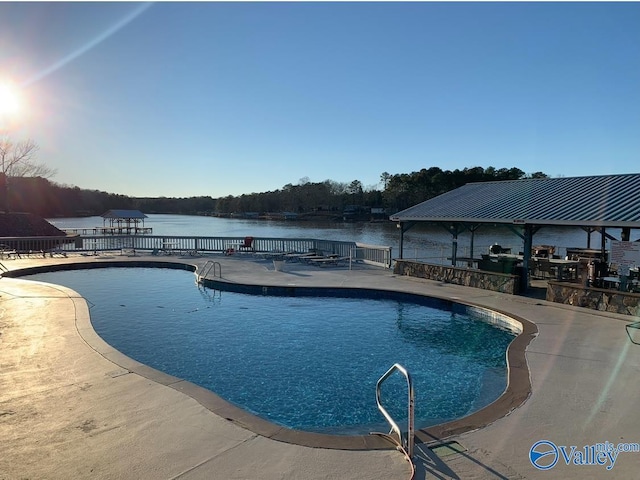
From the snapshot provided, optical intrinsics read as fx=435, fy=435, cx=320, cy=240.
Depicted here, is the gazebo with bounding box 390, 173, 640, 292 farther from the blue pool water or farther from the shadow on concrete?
the shadow on concrete

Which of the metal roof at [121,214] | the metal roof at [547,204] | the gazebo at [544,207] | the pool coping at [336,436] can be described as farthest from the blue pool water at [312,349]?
the metal roof at [121,214]

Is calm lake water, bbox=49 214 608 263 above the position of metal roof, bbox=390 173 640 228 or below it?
below

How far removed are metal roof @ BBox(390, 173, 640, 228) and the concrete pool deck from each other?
11.9 ft

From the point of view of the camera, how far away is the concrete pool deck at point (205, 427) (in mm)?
3217

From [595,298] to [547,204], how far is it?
292 cm

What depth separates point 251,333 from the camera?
8320 mm

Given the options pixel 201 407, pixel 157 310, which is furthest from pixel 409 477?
pixel 157 310

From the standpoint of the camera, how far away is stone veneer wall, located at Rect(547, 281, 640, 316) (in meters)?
8.71

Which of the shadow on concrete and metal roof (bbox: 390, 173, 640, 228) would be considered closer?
the shadow on concrete

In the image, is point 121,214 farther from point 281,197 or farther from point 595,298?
point 281,197

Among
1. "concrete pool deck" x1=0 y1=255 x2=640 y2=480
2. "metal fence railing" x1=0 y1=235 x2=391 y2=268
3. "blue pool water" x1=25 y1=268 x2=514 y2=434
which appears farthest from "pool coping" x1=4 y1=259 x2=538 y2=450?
"metal fence railing" x1=0 y1=235 x2=391 y2=268

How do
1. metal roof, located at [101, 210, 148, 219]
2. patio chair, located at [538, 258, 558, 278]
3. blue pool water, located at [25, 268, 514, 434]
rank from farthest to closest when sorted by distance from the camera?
1. metal roof, located at [101, 210, 148, 219]
2. patio chair, located at [538, 258, 558, 278]
3. blue pool water, located at [25, 268, 514, 434]

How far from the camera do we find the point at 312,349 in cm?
742

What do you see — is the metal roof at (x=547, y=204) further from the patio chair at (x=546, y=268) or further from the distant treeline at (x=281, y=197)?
the distant treeline at (x=281, y=197)
